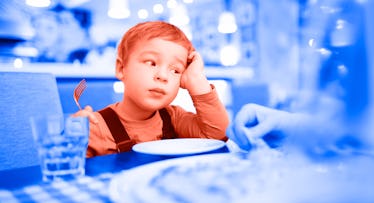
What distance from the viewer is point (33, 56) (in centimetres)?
146

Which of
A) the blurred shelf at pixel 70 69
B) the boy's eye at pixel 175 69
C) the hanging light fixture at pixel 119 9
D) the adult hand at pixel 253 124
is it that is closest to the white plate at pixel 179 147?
the adult hand at pixel 253 124

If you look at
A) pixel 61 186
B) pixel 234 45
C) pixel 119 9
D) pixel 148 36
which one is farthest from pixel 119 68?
pixel 234 45

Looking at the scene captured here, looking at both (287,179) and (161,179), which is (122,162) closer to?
(161,179)

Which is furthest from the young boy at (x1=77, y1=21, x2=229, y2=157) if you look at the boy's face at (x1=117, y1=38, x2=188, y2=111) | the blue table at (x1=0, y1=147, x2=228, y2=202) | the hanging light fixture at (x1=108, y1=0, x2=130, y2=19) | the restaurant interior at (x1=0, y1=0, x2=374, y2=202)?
the blue table at (x1=0, y1=147, x2=228, y2=202)

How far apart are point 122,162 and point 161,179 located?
0.63ft

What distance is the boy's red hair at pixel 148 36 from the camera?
3.41ft

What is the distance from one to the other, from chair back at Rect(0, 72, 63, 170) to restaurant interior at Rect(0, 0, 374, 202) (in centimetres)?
2

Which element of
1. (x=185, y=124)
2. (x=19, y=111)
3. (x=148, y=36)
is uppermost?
(x=148, y=36)

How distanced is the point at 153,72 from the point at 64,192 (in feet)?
2.01

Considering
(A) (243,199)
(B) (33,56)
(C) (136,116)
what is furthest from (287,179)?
(B) (33,56)

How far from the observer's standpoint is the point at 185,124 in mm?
1187

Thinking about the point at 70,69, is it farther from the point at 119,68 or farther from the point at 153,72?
the point at 153,72

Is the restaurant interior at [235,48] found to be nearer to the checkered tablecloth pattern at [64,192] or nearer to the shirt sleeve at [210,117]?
the shirt sleeve at [210,117]

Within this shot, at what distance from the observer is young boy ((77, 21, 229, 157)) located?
1005mm
